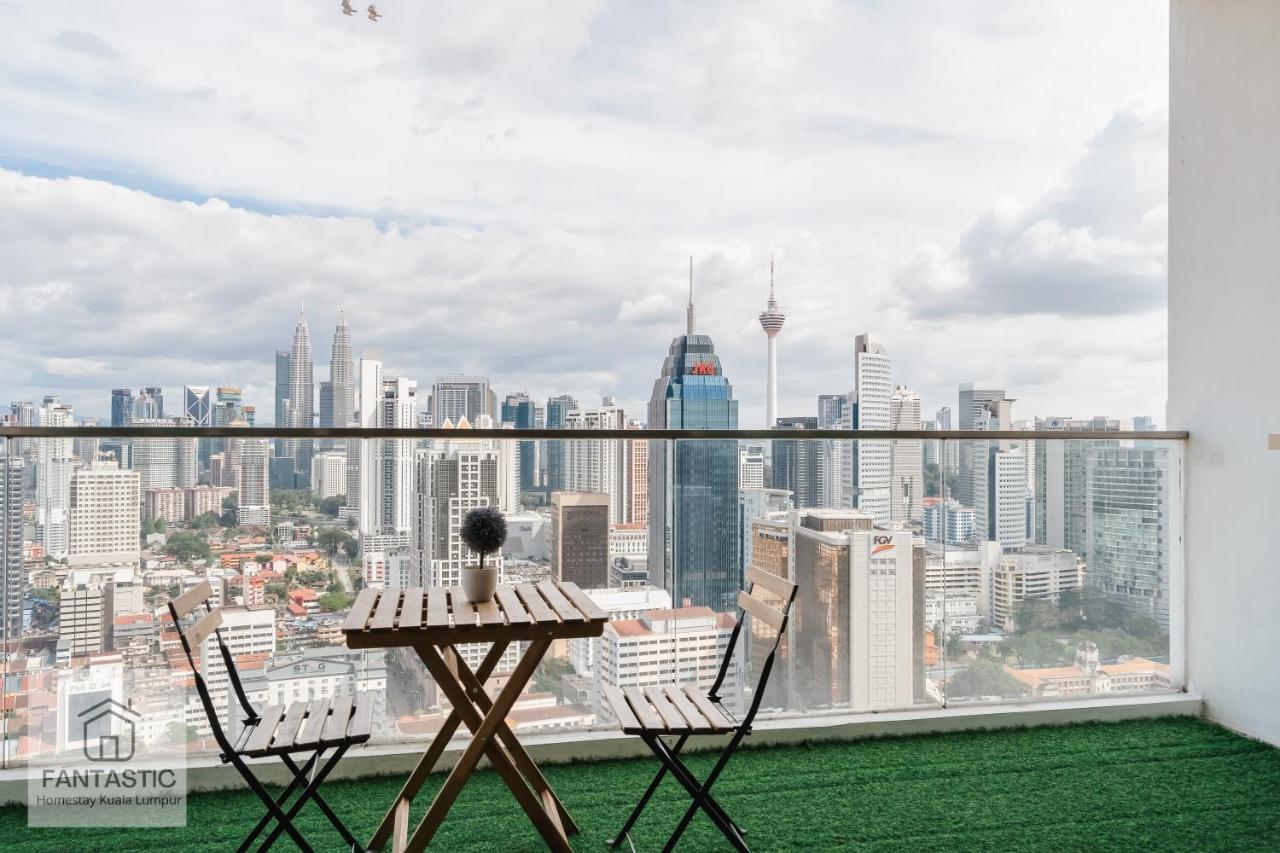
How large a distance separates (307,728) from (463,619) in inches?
22.8

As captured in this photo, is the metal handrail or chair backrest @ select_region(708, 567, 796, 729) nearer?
chair backrest @ select_region(708, 567, 796, 729)

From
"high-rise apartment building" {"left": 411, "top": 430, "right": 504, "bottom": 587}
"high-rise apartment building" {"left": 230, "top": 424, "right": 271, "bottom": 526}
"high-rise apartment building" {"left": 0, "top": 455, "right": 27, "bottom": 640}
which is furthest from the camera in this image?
"high-rise apartment building" {"left": 411, "top": 430, "right": 504, "bottom": 587}

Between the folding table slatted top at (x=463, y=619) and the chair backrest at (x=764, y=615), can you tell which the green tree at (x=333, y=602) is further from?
the chair backrest at (x=764, y=615)

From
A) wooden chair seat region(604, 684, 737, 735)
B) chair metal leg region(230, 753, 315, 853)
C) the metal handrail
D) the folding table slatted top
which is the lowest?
chair metal leg region(230, 753, 315, 853)

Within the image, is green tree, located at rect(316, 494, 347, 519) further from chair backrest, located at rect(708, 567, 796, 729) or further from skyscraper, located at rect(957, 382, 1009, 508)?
skyscraper, located at rect(957, 382, 1009, 508)

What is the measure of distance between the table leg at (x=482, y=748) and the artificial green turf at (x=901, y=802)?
0.85 ft

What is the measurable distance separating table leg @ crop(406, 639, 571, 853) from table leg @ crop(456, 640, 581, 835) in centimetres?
12

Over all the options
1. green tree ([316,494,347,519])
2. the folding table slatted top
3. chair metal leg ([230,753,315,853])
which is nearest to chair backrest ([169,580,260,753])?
chair metal leg ([230,753,315,853])

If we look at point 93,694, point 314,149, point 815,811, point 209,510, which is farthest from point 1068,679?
point 314,149

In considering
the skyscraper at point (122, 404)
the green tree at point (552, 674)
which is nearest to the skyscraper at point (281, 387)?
the skyscraper at point (122, 404)

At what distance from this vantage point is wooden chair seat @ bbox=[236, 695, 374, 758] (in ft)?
6.93

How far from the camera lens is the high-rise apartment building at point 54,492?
9.64ft

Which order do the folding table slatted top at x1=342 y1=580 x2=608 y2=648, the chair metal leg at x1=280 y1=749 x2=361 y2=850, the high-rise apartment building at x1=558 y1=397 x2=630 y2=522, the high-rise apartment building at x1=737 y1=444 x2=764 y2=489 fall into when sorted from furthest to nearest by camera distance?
the high-rise apartment building at x1=737 y1=444 x2=764 y2=489, the high-rise apartment building at x1=558 y1=397 x2=630 y2=522, the chair metal leg at x1=280 y1=749 x2=361 y2=850, the folding table slatted top at x1=342 y1=580 x2=608 y2=648

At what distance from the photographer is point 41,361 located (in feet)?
14.6
